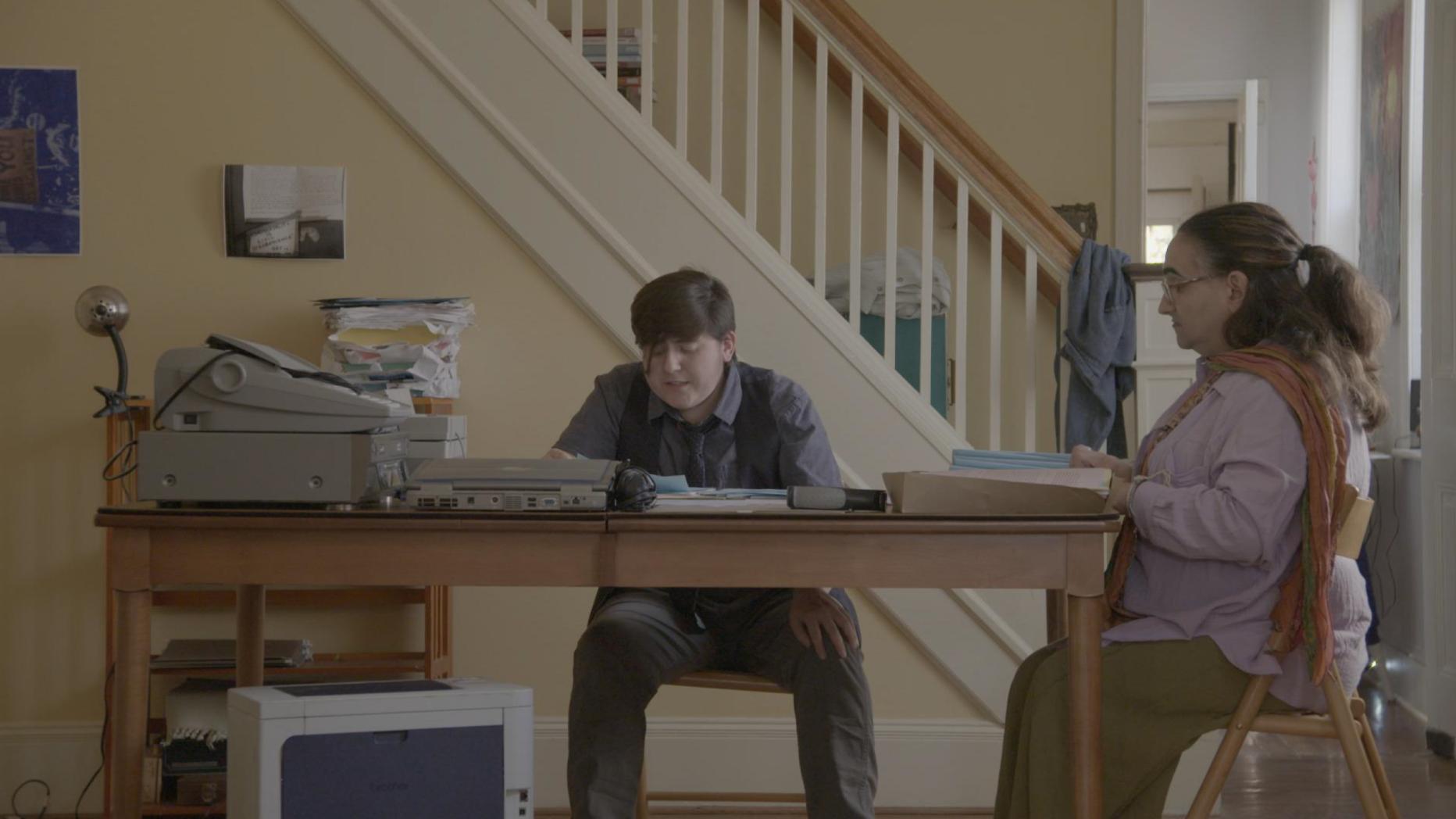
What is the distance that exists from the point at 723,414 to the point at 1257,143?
5212 mm

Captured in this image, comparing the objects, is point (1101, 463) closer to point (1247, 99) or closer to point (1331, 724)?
point (1331, 724)

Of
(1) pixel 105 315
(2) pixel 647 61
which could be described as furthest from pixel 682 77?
(1) pixel 105 315

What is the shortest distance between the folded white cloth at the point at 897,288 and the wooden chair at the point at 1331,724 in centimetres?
146

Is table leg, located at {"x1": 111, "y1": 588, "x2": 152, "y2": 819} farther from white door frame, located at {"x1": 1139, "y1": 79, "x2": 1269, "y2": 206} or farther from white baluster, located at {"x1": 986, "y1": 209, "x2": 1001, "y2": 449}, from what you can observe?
white door frame, located at {"x1": 1139, "y1": 79, "x2": 1269, "y2": 206}

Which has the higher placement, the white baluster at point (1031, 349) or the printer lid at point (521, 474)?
the white baluster at point (1031, 349)

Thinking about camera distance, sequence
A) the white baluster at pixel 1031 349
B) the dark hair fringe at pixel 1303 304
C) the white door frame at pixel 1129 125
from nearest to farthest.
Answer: the dark hair fringe at pixel 1303 304 < the white baluster at pixel 1031 349 < the white door frame at pixel 1129 125

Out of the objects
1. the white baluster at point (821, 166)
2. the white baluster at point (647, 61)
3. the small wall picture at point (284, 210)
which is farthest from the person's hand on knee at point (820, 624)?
the small wall picture at point (284, 210)

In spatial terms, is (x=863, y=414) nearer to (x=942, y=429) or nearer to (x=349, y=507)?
(x=942, y=429)

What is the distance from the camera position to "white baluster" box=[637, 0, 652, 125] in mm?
3117

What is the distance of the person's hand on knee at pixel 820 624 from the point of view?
213 cm

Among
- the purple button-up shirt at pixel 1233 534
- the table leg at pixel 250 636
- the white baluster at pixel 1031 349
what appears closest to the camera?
the purple button-up shirt at pixel 1233 534

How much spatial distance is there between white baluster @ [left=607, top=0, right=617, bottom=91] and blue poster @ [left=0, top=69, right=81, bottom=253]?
122 cm

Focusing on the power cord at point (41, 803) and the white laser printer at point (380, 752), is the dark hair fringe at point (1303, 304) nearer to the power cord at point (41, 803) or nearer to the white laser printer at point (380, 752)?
the white laser printer at point (380, 752)

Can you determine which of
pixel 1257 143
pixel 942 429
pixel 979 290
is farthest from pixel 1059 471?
pixel 1257 143
